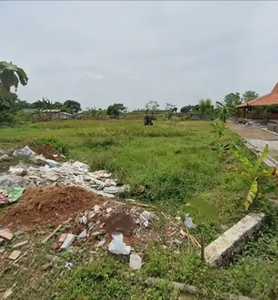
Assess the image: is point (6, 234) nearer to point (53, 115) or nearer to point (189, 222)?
point (189, 222)

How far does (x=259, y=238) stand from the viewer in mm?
3803

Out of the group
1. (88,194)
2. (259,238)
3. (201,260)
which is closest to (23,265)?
(88,194)

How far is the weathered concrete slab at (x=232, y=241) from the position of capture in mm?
3116

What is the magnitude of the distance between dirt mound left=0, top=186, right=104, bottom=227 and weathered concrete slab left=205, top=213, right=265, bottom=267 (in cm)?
200

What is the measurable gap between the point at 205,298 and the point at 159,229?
138 centimetres

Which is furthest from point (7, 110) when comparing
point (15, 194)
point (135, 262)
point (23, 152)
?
point (135, 262)

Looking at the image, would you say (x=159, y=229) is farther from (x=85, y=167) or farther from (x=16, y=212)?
(x=85, y=167)

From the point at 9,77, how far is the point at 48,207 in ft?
44.8

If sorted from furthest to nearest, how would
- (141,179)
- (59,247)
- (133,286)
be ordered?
(141,179) < (59,247) < (133,286)

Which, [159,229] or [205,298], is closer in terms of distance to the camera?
[205,298]

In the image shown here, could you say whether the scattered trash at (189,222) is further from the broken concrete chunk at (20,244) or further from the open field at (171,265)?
the broken concrete chunk at (20,244)

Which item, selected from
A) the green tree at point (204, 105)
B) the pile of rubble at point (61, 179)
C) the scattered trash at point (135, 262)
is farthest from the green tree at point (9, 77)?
the green tree at point (204, 105)

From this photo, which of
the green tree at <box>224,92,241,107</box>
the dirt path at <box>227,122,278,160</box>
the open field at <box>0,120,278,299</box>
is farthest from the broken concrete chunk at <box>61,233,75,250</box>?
the green tree at <box>224,92,241,107</box>

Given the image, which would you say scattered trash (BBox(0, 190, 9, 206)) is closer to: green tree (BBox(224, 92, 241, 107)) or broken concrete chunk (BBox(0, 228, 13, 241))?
broken concrete chunk (BBox(0, 228, 13, 241))
